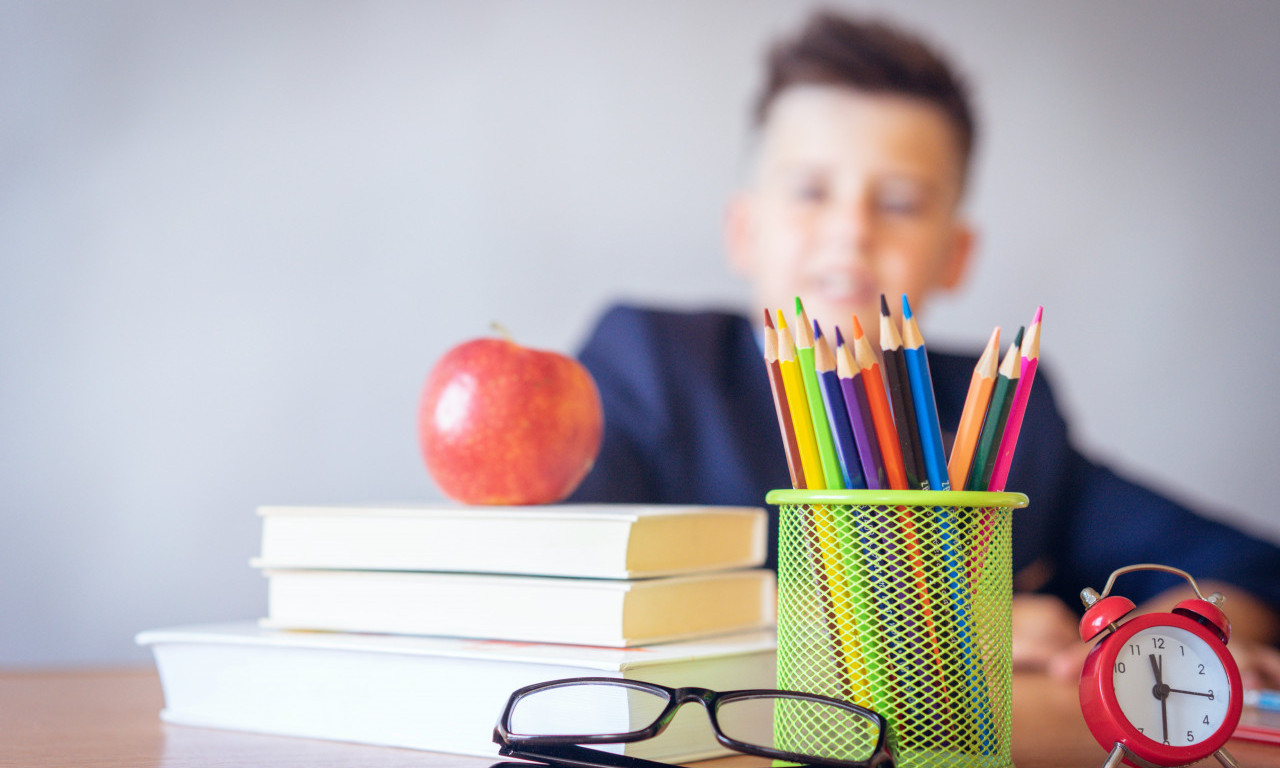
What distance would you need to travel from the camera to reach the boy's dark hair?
1.23 metres

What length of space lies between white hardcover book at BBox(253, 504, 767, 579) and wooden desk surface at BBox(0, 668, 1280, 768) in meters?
0.08

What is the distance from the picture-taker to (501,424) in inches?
19.1

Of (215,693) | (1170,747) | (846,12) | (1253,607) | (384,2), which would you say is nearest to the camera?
(1170,747)

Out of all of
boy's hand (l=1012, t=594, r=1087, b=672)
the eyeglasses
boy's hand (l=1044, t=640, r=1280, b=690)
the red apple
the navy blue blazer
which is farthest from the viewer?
the navy blue blazer

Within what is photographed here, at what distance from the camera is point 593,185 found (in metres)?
1.38

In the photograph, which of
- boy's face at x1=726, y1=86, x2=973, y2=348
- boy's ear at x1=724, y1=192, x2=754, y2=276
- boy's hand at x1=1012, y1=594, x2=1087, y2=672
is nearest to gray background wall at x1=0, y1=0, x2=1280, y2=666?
boy's ear at x1=724, y1=192, x2=754, y2=276

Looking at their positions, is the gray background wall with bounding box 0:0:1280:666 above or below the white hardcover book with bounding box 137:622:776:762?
above

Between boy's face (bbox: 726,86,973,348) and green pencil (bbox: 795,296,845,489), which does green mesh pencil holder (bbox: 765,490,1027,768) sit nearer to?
green pencil (bbox: 795,296,845,489)

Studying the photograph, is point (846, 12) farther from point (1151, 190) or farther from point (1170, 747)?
point (1170, 747)

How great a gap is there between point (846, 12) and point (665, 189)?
0.40 meters

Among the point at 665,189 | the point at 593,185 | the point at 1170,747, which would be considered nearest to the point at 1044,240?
the point at 665,189

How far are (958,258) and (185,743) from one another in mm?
1176

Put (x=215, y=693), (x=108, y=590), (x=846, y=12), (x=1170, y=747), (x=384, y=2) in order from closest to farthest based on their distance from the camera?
1. (x=1170, y=747)
2. (x=215, y=693)
3. (x=108, y=590)
4. (x=384, y=2)
5. (x=846, y=12)

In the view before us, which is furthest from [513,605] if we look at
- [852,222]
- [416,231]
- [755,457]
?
[416,231]
